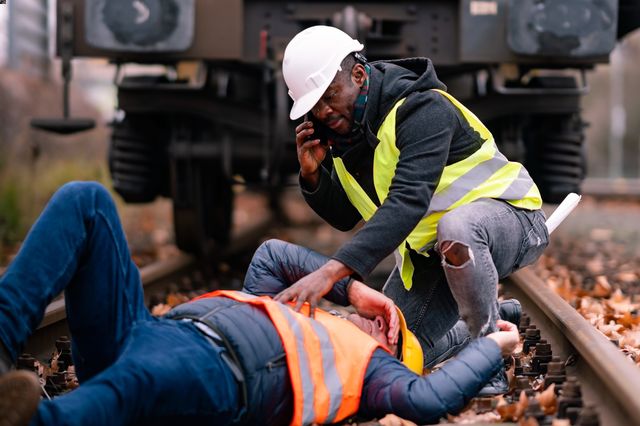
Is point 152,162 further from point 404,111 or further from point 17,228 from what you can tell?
point 404,111

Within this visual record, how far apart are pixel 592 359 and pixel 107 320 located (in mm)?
1709

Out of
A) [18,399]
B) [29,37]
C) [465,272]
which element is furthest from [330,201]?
[29,37]

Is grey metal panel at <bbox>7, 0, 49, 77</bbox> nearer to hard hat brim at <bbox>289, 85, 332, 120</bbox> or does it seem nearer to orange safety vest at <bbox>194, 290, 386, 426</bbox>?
hard hat brim at <bbox>289, 85, 332, 120</bbox>

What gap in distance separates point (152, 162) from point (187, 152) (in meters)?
0.45

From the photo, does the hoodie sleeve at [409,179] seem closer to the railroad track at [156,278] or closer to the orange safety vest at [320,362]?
the orange safety vest at [320,362]

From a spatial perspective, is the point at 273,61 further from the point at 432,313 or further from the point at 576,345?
the point at 576,345

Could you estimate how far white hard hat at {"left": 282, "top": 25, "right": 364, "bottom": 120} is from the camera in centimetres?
352

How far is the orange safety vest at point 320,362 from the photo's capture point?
2994mm

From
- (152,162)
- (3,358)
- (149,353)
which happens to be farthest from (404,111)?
(152,162)

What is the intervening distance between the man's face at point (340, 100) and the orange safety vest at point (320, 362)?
78 cm

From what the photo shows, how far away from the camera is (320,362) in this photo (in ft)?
9.95

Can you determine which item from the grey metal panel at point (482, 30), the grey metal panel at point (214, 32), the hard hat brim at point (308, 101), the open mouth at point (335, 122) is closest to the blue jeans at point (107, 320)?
the hard hat brim at point (308, 101)

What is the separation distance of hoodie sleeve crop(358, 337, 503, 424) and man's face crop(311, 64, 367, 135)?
0.88 m

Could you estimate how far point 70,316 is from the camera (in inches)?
115
